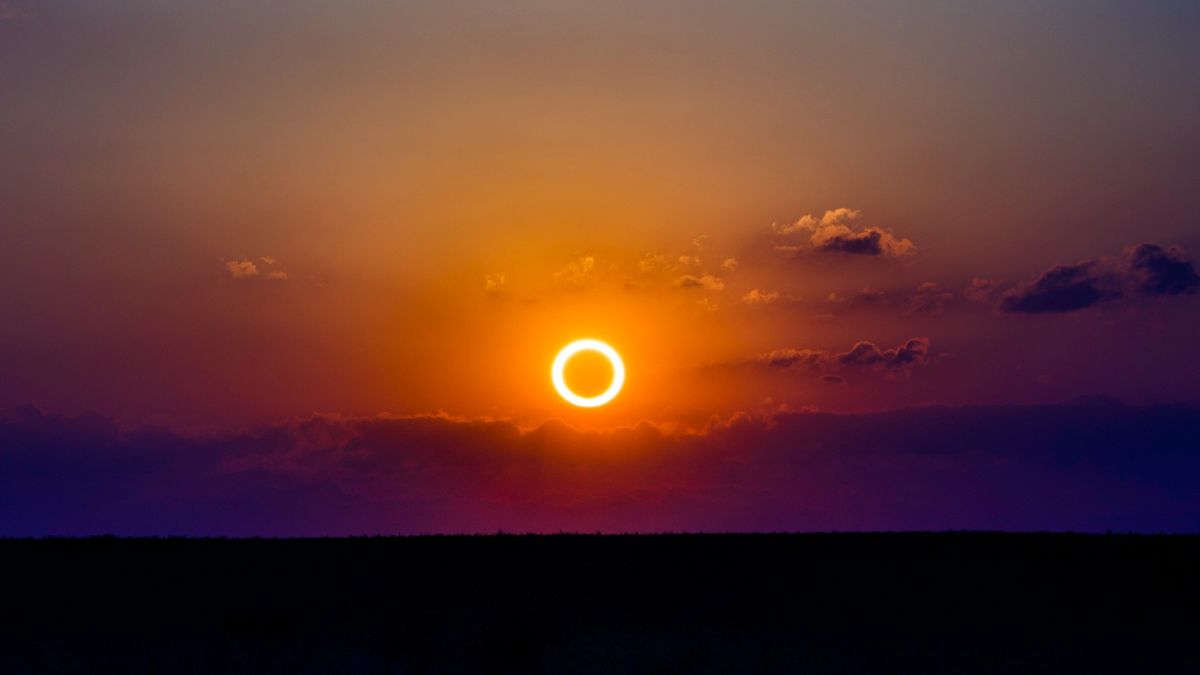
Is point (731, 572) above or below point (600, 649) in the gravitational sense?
above

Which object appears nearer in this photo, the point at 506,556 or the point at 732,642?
the point at 732,642

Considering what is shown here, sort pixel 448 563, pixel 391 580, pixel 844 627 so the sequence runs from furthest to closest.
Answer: pixel 448 563
pixel 391 580
pixel 844 627

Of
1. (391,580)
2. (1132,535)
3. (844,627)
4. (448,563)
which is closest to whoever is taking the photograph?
(844,627)

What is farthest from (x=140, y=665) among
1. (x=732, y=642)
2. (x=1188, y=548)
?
(x=1188, y=548)

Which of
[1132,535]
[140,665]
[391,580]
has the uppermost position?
[1132,535]

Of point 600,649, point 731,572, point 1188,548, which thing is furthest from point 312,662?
point 1188,548

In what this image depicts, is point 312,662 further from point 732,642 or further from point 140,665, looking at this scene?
point 732,642
